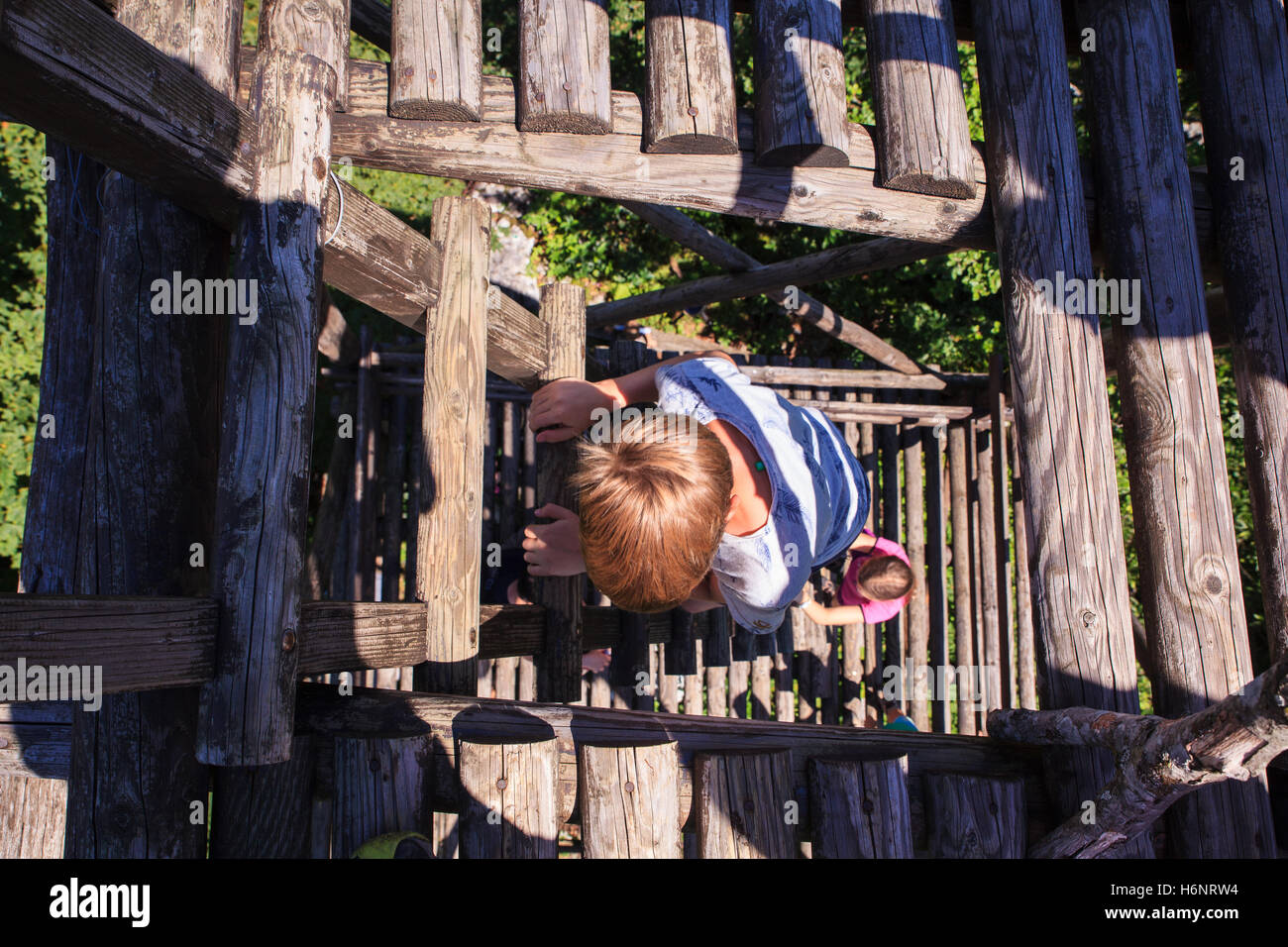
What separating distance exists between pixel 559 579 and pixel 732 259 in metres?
2.46

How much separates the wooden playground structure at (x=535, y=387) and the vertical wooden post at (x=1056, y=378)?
0.04 feet

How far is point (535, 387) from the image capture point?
2998mm

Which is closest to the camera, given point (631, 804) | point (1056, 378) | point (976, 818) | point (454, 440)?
point (631, 804)

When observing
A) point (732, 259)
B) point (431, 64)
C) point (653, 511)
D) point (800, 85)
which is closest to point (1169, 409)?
point (800, 85)

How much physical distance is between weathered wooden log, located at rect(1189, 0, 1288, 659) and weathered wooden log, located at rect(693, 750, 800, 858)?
165cm

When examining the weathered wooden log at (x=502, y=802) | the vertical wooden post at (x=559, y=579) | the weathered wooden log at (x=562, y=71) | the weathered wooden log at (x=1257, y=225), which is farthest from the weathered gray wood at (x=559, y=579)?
the weathered wooden log at (x=1257, y=225)

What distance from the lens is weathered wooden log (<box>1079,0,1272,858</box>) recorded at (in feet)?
7.34

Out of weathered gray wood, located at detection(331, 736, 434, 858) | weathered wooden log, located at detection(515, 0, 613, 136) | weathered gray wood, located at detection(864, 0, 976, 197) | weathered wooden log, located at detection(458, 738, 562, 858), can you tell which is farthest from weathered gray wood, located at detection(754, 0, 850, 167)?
weathered gray wood, located at detection(331, 736, 434, 858)

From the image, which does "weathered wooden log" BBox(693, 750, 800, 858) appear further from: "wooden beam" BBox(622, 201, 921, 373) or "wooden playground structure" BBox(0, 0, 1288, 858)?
"wooden beam" BBox(622, 201, 921, 373)

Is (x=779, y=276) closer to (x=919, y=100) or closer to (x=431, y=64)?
(x=919, y=100)

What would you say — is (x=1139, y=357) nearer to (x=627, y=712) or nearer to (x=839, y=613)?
(x=627, y=712)

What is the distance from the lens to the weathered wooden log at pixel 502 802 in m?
1.91

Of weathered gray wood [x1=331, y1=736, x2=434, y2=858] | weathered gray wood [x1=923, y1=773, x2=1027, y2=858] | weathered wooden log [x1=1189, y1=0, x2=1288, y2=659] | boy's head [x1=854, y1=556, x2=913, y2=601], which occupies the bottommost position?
weathered gray wood [x1=923, y1=773, x2=1027, y2=858]
